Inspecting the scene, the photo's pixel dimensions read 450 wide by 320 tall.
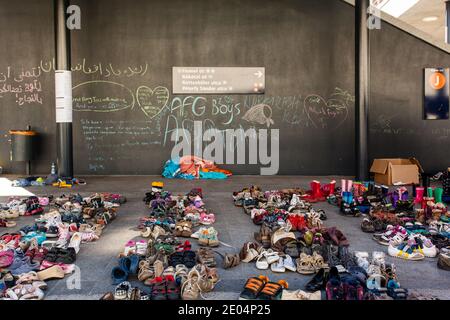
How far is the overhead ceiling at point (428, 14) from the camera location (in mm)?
11648

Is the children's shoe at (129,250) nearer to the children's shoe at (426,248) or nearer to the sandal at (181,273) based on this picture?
the sandal at (181,273)

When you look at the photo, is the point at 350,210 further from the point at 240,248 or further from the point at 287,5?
the point at 287,5

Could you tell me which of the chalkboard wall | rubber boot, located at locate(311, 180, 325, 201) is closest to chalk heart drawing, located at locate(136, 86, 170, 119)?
the chalkboard wall

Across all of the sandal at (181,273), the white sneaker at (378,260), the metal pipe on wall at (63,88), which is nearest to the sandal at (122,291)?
the sandal at (181,273)

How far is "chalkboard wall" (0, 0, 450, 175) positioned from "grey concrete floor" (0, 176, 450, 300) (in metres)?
1.92

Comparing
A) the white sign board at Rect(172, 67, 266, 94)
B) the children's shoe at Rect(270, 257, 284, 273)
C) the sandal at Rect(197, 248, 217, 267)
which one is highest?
the white sign board at Rect(172, 67, 266, 94)

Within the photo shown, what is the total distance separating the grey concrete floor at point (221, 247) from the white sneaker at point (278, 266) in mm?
42

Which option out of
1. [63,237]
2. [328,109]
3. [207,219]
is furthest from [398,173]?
[63,237]

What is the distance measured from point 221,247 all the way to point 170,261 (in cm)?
73

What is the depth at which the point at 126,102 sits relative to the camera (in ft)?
29.7

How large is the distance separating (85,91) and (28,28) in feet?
6.11

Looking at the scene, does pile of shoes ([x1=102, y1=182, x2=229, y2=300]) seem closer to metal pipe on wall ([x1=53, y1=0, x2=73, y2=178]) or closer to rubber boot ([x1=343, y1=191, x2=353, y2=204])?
rubber boot ([x1=343, y1=191, x2=353, y2=204])

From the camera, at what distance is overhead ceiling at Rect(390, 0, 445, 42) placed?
38.2 feet

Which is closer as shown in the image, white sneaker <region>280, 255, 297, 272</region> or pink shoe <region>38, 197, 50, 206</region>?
white sneaker <region>280, 255, 297, 272</region>
